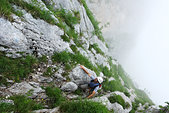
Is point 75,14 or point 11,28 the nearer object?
point 11,28

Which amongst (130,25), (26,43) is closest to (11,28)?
(26,43)

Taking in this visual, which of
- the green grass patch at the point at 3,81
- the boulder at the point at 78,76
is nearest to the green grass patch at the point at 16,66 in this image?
the green grass patch at the point at 3,81

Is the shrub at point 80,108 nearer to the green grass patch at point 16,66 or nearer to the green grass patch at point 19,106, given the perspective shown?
the green grass patch at point 19,106

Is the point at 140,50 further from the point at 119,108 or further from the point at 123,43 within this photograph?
the point at 119,108

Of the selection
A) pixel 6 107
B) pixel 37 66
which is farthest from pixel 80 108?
pixel 37 66

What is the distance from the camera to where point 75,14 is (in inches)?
456

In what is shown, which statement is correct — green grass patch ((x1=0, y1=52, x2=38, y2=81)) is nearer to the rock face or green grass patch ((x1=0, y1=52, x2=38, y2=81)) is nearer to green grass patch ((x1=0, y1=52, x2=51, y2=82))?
green grass patch ((x1=0, y1=52, x2=51, y2=82))

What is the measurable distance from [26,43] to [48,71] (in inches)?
89.4

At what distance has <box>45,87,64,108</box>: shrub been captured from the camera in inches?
191

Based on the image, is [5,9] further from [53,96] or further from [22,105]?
[53,96]

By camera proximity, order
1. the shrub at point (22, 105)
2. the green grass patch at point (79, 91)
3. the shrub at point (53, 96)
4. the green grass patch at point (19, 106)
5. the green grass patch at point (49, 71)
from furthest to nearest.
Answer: the green grass patch at point (79, 91) → the green grass patch at point (49, 71) → the shrub at point (53, 96) → the shrub at point (22, 105) → the green grass patch at point (19, 106)

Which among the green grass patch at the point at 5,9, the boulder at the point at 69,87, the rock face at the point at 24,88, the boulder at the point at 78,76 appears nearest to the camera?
the rock face at the point at 24,88

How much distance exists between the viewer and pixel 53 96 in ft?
16.4

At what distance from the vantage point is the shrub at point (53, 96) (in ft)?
15.9
